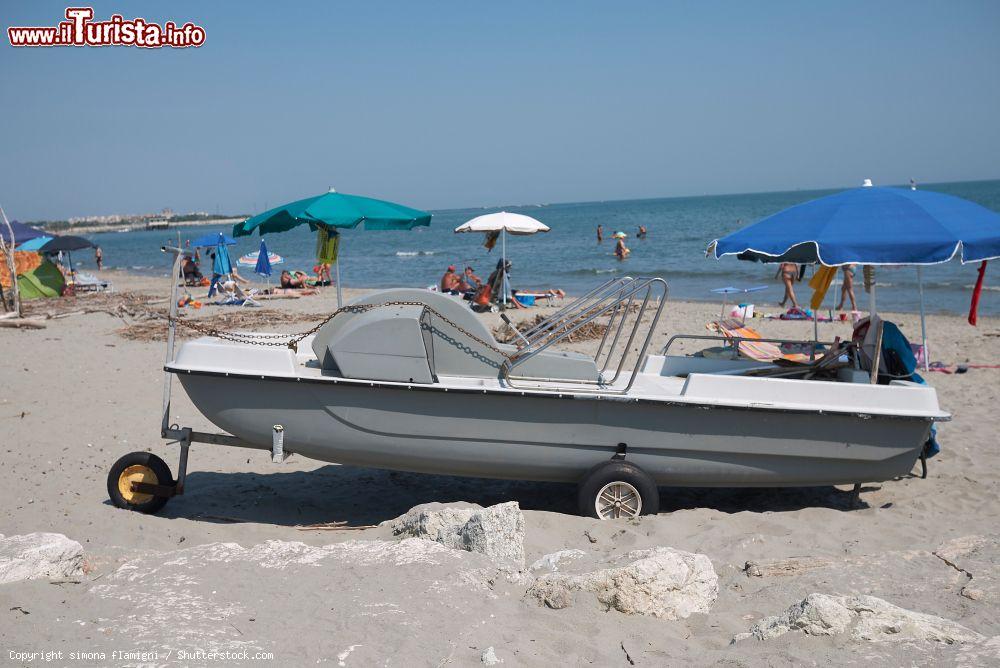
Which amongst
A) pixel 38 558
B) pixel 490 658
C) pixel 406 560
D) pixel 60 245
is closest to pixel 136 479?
pixel 38 558

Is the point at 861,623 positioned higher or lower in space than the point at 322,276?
higher

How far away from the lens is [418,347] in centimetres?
511

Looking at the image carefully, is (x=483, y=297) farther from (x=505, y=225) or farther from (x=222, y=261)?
(x=222, y=261)

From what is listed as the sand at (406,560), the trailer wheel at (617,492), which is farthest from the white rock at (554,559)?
the trailer wheel at (617,492)

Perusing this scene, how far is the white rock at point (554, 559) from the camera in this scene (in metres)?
4.28

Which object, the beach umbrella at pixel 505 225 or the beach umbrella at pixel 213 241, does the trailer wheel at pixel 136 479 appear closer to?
the beach umbrella at pixel 505 225

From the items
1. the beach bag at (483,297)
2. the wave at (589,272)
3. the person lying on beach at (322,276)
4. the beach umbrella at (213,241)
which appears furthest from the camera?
the wave at (589,272)

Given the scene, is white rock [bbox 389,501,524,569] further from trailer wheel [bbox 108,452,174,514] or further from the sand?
trailer wheel [bbox 108,452,174,514]

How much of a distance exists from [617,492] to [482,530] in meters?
1.33

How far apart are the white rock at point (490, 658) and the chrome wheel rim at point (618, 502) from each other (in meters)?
2.17

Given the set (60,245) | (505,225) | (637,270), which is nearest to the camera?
(505,225)

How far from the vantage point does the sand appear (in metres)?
3.24

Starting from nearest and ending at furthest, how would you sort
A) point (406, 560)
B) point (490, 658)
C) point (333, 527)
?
point (490, 658) → point (406, 560) → point (333, 527)

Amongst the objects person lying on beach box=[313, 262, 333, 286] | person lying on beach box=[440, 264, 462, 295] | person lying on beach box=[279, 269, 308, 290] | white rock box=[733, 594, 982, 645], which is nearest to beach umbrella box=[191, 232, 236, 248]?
person lying on beach box=[279, 269, 308, 290]
